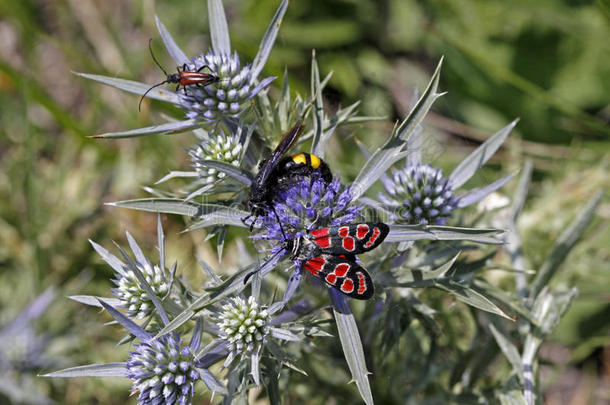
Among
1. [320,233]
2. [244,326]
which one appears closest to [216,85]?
[320,233]

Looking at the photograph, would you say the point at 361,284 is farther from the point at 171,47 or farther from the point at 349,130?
the point at 349,130

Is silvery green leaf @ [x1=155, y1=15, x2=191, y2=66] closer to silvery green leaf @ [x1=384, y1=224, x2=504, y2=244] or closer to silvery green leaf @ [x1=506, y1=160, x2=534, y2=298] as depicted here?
silvery green leaf @ [x1=384, y1=224, x2=504, y2=244]

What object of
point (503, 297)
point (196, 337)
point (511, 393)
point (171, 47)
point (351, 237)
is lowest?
point (511, 393)

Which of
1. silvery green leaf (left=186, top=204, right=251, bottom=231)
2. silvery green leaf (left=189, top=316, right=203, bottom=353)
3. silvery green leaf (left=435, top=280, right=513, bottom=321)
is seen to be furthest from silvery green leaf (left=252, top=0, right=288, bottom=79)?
silvery green leaf (left=435, top=280, right=513, bottom=321)

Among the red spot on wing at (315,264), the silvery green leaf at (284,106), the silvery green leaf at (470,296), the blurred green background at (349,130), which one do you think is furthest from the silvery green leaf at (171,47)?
the blurred green background at (349,130)

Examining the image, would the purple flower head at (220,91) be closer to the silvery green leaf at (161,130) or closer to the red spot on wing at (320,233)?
the silvery green leaf at (161,130)

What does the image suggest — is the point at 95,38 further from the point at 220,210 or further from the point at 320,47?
the point at 220,210
